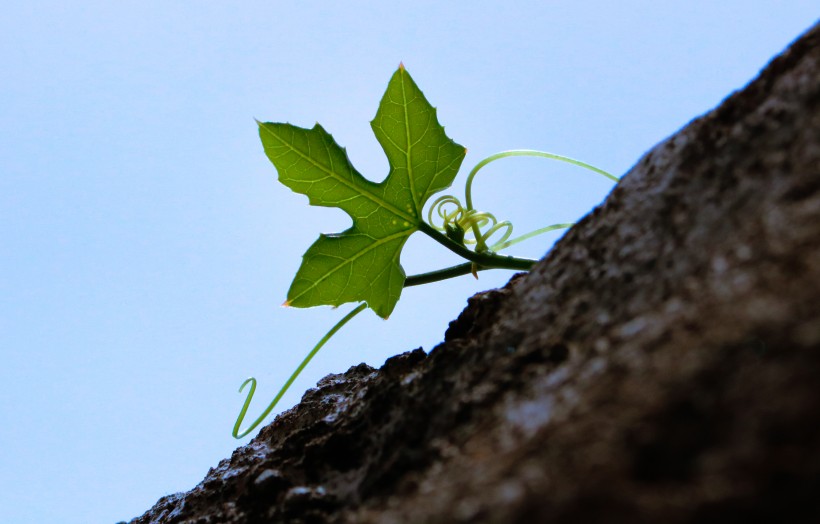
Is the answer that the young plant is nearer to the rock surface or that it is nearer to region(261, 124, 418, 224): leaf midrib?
region(261, 124, 418, 224): leaf midrib

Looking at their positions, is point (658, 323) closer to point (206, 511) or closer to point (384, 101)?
point (206, 511)

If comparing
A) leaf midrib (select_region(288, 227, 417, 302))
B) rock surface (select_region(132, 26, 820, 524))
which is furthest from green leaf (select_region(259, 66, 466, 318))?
rock surface (select_region(132, 26, 820, 524))

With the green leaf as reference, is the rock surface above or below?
below

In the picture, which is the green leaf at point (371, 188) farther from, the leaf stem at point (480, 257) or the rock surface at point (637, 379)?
the rock surface at point (637, 379)

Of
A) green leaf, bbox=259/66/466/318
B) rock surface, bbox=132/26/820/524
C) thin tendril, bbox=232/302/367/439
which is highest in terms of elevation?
green leaf, bbox=259/66/466/318

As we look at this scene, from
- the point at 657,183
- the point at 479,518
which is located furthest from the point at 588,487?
the point at 657,183

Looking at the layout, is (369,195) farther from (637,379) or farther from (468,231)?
(637,379)

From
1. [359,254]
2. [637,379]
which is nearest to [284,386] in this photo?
[359,254]
